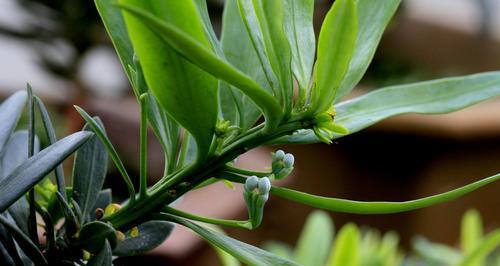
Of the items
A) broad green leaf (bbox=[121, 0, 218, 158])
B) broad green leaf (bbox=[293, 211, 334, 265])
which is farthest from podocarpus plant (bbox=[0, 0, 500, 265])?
broad green leaf (bbox=[293, 211, 334, 265])

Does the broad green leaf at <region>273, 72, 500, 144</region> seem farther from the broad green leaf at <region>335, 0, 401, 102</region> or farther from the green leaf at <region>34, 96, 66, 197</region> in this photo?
the green leaf at <region>34, 96, 66, 197</region>

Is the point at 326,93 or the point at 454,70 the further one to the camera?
the point at 454,70

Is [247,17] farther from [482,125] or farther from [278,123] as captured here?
[482,125]

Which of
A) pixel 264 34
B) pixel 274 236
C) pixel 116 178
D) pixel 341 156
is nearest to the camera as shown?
pixel 264 34

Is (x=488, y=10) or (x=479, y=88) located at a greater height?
(x=479, y=88)

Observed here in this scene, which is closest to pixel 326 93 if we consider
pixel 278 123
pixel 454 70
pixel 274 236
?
pixel 278 123

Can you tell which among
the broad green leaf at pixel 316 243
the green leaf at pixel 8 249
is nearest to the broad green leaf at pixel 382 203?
the green leaf at pixel 8 249
